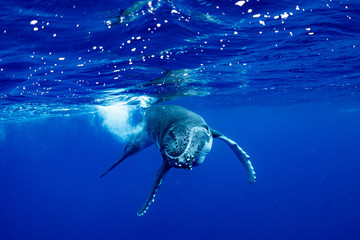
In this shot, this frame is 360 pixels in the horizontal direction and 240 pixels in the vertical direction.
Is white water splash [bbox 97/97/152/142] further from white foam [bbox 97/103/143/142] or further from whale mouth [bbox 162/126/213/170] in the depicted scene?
whale mouth [bbox 162/126/213/170]

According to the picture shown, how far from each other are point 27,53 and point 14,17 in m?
3.06

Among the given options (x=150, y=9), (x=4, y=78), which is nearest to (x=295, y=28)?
(x=150, y=9)

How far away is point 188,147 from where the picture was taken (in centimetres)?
453

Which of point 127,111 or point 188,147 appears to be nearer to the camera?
point 188,147

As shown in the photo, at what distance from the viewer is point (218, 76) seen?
55.0ft

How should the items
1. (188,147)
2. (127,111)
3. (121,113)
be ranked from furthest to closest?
(121,113), (127,111), (188,147)

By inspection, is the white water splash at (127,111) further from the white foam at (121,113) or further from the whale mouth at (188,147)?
the whale mouth at (188,147)

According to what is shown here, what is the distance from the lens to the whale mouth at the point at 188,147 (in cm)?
448

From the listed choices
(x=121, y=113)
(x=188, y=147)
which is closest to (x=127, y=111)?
(x=121, y=113)

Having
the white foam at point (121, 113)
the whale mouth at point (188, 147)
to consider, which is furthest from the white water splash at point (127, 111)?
the whale mouth at point (188, 147)

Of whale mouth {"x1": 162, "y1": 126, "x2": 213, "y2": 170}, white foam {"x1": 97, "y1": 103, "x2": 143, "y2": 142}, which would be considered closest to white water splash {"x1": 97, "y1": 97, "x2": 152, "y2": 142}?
white foam {"x1": 97, "y1": 103, "x2": 143, "y2": 142}

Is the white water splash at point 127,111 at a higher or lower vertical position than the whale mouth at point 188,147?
lower

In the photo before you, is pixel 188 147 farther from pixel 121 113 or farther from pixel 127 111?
pixel 121 113

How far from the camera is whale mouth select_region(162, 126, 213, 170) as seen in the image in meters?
4.48
